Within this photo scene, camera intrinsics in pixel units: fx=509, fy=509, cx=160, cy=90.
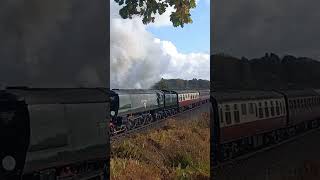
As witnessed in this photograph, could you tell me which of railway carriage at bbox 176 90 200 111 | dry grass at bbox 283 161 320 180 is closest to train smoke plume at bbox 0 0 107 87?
railway carriage at bbox 176 90 200 111

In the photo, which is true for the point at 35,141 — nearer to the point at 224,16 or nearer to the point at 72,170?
the point at 72,170

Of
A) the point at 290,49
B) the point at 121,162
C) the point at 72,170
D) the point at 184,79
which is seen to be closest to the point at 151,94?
the point at 184,79

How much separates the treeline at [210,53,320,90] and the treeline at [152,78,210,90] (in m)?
0.13

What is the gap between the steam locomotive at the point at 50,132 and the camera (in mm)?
3562

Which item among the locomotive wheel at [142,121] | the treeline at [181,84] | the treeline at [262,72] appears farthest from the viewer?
the locomotive wheel at [142,121]

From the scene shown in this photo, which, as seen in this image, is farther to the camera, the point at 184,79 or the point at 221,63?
the point at 184,79

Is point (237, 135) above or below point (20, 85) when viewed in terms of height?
below

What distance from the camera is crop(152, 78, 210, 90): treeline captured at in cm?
365

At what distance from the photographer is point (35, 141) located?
3.56 metres

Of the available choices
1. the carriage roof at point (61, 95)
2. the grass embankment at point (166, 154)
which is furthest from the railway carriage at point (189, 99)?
the carriage roof at point (61, 95)

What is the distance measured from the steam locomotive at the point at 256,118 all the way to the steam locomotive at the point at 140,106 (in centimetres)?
31

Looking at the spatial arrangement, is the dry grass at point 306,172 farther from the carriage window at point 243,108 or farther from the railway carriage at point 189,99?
the railway carriage at point 189,99

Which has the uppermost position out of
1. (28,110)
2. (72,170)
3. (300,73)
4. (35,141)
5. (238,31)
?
(238,31)

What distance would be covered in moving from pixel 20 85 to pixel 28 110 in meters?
0.23
